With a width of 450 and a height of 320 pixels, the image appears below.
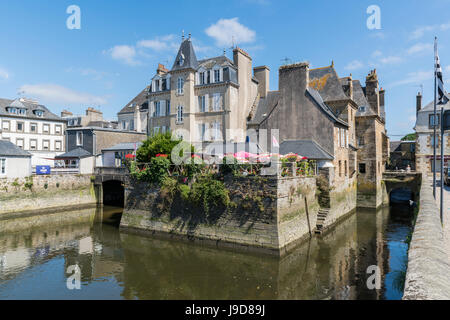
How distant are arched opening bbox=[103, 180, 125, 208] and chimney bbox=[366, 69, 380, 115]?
1107 inches

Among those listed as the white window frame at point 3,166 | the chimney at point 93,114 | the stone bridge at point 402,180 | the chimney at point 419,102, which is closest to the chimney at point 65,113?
the chimney at point 93,114

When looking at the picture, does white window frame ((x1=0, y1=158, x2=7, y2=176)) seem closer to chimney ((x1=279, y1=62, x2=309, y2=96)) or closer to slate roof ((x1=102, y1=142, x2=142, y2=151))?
slate roof ((x1=102, y1=142, x2=142, y2=151))

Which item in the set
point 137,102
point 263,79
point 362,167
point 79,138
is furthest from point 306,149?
point 137,102

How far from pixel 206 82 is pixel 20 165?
1862cm

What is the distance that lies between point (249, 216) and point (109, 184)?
21540mm

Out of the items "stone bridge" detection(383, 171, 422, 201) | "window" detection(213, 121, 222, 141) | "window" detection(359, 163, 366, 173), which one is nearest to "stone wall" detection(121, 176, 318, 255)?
"window" detection(213, 121, 222, 141)

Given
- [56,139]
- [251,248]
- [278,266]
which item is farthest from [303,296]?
[56,139]

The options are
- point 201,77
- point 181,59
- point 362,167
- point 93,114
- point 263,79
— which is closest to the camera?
point 362,167

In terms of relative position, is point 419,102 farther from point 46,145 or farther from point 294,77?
point 46,145

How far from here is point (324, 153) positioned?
21.9 m

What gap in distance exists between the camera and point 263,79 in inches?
1288

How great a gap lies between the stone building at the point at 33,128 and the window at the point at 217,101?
2308 cm

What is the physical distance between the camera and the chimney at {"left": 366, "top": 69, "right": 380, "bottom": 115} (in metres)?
30.8
